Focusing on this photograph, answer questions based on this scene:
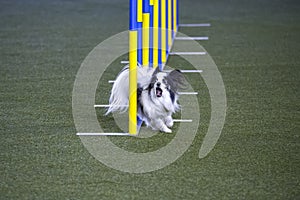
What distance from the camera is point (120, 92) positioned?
12.7 ft

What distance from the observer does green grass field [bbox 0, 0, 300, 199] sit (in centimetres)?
296

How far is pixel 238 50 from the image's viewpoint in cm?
624

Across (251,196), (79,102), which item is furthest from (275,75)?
(251,196)

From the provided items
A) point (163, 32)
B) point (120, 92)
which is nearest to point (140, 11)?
point (120, 92)

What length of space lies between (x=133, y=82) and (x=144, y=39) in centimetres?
58

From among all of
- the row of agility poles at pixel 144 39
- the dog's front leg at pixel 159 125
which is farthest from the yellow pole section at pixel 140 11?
the dog's front leg at pixel 159 125

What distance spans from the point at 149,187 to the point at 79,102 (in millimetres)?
1620

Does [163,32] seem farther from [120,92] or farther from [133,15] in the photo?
[133,15]

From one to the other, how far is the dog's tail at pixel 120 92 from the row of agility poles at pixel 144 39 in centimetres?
11

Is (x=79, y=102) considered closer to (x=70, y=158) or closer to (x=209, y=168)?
(x=70, y=158)

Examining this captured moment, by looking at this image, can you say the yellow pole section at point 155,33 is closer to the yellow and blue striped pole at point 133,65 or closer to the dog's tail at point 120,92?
the dog's tail at point 120,92

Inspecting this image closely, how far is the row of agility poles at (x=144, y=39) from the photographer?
359cm

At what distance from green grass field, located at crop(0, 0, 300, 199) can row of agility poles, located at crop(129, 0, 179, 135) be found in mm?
247

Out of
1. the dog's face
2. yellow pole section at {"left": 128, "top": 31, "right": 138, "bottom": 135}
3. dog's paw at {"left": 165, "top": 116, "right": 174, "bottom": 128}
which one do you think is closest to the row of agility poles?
yellow pole section at {"left": 128, "top": 31, "right": 138, "bottom": 135}
